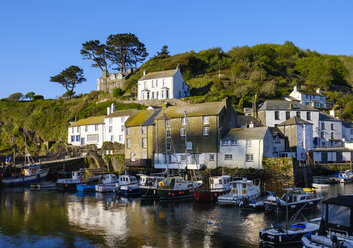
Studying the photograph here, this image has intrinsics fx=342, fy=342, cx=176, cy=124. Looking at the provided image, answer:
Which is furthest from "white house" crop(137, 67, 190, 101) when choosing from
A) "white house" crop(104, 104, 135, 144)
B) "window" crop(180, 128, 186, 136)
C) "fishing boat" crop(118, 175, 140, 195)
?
"fishing boat" crop(118, 175, 140, 195)

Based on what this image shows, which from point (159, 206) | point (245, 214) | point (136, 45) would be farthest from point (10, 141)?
point (245, 214)

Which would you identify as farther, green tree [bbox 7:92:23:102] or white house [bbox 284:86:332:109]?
green tree [bbox 7:92:23:102]

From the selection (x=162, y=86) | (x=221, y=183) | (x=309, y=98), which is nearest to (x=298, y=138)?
(x=221, y=183)

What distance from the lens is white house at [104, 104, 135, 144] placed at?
6438cm

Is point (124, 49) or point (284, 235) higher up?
point (124, 49)

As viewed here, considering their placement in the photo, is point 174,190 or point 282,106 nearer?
point 174,190

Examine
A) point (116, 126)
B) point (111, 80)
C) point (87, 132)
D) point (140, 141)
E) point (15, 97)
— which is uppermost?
point (111, 80)

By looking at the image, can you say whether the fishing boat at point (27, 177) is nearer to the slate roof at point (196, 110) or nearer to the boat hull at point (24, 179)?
the boat hull at point (24, 179)

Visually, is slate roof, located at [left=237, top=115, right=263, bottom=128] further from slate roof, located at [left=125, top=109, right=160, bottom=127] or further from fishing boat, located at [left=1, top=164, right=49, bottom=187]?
fishing boat, located at [left=1, top=164, right=49, bottom=187]

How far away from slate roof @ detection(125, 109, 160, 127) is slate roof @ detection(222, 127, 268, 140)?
12966 mm

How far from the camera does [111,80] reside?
9475 cm

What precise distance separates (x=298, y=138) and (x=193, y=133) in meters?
16.4

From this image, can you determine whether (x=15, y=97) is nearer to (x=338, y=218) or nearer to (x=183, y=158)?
(x=183, y=158)

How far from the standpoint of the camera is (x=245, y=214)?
2903 cm
